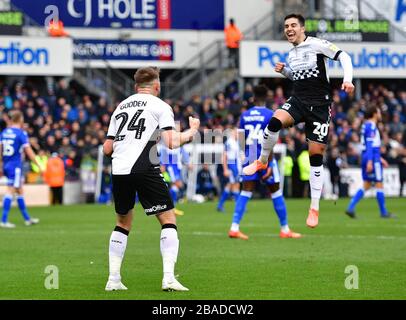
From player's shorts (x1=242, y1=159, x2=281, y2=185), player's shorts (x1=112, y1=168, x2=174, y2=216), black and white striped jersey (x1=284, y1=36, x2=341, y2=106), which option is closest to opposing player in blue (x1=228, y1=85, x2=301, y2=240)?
player's shorts (x1=242, y1=159, x2=281, y2=185)

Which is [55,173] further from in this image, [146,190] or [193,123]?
[193,123]

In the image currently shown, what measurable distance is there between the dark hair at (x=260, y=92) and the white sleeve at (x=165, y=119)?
6.50m

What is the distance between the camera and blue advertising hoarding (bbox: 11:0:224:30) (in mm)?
38875

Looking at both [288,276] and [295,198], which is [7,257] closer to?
[288,276]

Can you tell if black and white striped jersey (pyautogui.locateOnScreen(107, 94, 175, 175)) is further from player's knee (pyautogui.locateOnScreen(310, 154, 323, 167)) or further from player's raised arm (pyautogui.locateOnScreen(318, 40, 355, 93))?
player's knee (pyautogui.locateOnScreen(310, 154, 323, 167))

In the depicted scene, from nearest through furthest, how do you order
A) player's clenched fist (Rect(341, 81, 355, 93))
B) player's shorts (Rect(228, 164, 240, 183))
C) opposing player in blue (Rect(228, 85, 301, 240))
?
player's clenched fist (Rect(341, 81, 355, 93)) < opposing player in blue (Rect(228, 85, 301, 240)) < player's shorts (Rect(228, 164, 240, 183))

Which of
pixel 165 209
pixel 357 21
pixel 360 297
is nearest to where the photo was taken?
pixel 360 297

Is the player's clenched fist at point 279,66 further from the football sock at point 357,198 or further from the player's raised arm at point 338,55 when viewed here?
the football sock at point 357,198

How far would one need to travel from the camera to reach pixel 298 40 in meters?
12.6

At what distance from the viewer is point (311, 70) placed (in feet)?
41.3

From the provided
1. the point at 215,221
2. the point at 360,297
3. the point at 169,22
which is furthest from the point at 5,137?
the point at 169,22

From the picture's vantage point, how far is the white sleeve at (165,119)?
34.2ft

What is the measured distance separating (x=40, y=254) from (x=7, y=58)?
74.8 feet

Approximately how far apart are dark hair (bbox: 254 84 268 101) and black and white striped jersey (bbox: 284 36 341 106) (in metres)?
4.11
